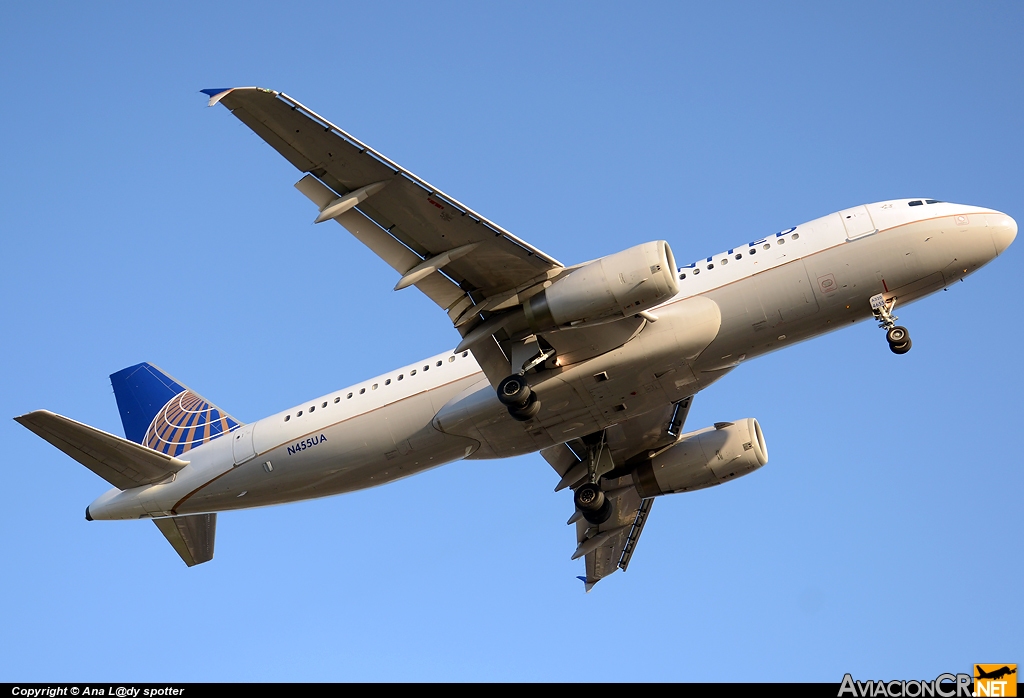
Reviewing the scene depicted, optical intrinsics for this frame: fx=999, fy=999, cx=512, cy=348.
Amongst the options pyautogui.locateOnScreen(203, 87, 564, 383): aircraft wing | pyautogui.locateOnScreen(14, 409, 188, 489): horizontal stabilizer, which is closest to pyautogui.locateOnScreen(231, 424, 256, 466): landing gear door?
pyautogui.locateOnScreen(14, 409, 188, 489): horizontal stabilizer

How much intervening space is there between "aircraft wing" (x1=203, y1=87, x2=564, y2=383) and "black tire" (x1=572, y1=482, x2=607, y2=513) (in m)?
6.46

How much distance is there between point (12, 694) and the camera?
21.6m

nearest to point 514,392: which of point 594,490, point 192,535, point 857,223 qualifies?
point 594,490

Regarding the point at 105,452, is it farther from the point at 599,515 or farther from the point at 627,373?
the point at 627,373

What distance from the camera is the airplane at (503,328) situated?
925 inches

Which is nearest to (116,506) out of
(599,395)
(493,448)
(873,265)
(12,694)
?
(12,694)

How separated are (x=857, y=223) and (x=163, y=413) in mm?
22197

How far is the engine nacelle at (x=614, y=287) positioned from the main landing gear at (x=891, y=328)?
576cm

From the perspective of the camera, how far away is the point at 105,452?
28.3 metres

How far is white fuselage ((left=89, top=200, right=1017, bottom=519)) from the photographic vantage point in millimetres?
25500

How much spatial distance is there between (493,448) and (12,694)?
1308cm

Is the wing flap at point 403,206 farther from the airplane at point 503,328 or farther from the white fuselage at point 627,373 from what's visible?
the white fuselage at point 627,373

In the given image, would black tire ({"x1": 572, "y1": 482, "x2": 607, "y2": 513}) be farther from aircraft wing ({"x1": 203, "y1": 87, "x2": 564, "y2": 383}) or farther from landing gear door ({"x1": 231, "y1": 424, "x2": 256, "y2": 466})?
landing gear door ({"x1": 231, "y1": 424, "x2": 256, "y2": 466})

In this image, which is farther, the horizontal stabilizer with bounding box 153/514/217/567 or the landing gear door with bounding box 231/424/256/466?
the horizontal stabilizer with bounding box 153/514/217/567
